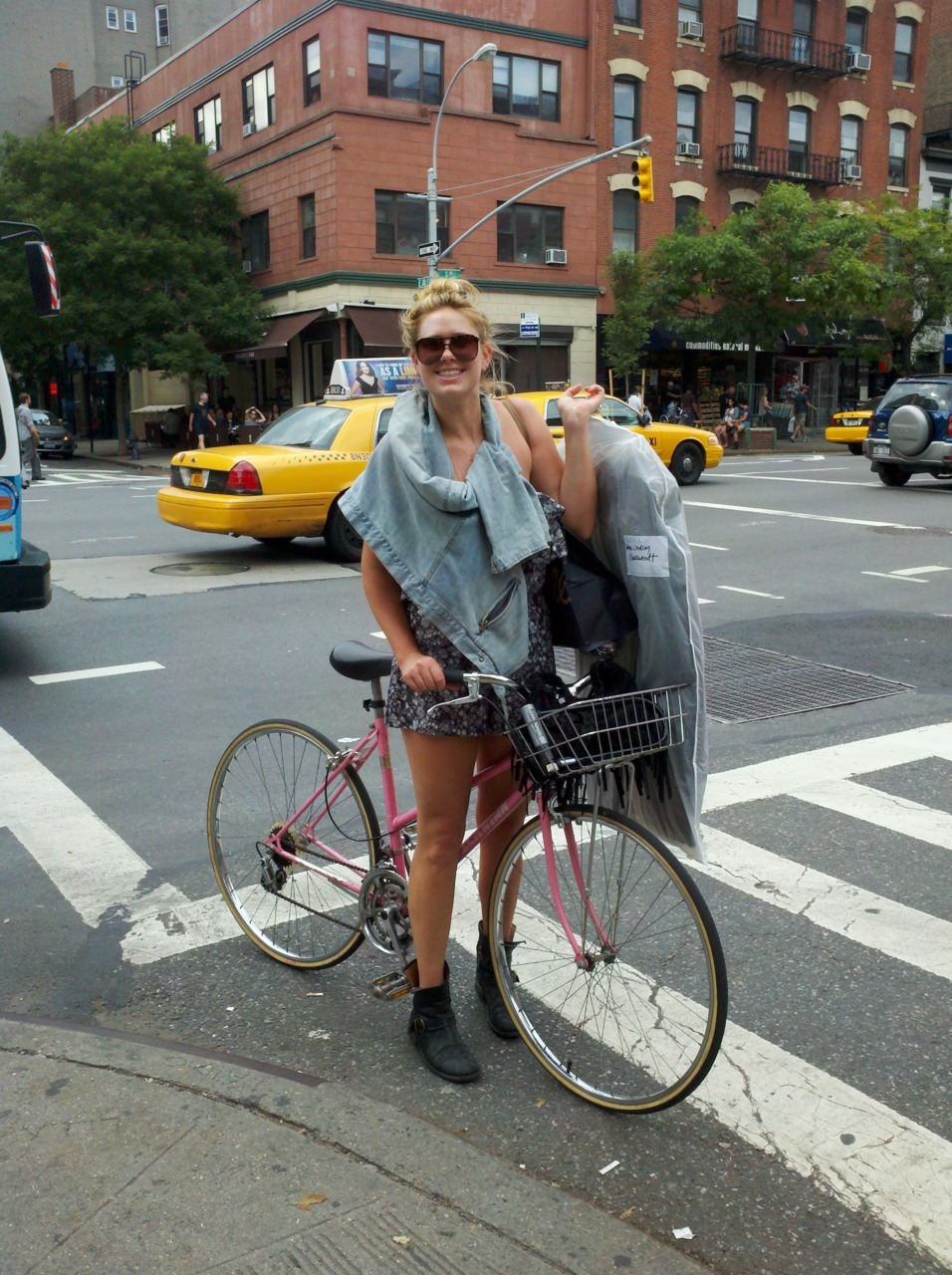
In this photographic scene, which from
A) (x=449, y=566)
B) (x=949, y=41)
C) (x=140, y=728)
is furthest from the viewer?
(x=949, y=41)

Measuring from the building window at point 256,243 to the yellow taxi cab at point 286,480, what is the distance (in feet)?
87.8

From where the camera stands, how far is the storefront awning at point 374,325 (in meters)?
33.3

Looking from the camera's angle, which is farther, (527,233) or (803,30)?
(803,30)

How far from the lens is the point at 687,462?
72.3 ft

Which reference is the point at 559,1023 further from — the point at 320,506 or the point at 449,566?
the point at 320,506

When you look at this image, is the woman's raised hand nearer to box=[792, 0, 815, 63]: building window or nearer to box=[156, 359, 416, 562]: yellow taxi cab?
box=[156, 359, 416, 562]: yellow taxi cab

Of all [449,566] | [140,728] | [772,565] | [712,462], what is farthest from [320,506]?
[712,462]

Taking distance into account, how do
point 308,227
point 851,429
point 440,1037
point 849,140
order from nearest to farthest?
point 440,1037, point 851,429, point 308,227, point 849,140

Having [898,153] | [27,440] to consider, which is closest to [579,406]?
[27,440]

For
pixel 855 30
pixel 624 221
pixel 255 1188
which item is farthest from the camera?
pixel 855 30

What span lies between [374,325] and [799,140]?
723 inches

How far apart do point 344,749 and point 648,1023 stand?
4.06 ft

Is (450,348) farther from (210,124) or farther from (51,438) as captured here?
(210,124)

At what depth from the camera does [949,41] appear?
50.0 metres
